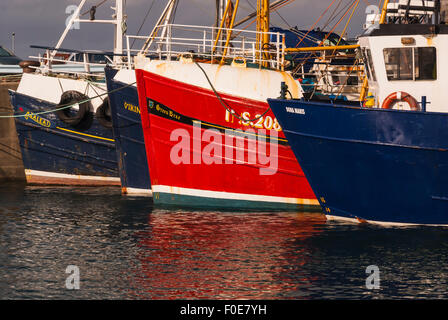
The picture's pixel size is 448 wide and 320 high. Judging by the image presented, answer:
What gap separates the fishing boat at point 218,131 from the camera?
2045 centimetres

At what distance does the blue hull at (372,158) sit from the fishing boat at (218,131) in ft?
7.31

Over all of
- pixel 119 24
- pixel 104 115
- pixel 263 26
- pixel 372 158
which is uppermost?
pixel 119 24

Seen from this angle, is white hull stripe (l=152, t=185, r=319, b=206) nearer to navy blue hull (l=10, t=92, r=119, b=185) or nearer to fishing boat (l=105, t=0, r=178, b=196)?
fishing boat (l=105, t=0, r=178, b=196)

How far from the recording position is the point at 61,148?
89.0 feet

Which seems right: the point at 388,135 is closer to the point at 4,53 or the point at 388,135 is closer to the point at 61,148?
the point at 61,148

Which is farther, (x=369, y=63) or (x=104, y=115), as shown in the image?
(x=104, y=115)

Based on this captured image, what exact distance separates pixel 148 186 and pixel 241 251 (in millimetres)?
8567

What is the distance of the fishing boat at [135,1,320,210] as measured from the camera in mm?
20453

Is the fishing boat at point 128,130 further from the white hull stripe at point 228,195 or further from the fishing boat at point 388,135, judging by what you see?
the fishing boat at point 388,135

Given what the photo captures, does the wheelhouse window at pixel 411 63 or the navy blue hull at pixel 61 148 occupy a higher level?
the wheelhouse window at pixel 411 63

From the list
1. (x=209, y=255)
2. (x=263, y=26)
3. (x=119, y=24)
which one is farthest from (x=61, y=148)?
(x=209, y=255)

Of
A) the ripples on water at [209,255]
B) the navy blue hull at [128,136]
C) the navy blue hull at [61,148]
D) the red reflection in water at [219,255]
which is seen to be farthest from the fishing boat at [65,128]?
the red reflection in water at [219,255]

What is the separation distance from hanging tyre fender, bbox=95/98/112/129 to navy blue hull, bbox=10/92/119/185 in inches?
12.3

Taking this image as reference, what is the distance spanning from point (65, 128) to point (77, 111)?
31.9 inches
